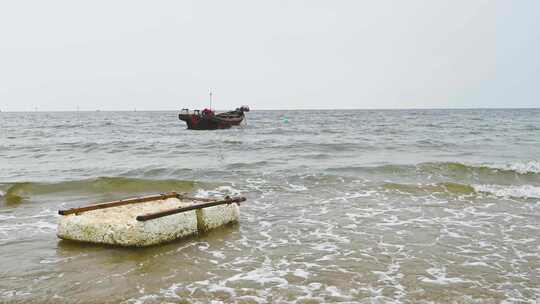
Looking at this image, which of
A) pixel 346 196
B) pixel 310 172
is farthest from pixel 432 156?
pixel 346 196

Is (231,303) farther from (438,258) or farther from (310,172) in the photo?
(310,172)

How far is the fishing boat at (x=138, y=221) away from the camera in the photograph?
6.47 meters

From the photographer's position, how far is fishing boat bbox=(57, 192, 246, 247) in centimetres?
647

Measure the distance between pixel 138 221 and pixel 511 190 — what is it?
9897 mm

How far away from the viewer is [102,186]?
1265 centimetres

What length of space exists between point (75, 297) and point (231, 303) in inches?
69.2

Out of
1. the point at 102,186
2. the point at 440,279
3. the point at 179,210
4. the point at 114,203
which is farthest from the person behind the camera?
the point at 102,186

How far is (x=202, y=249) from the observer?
6582 millimetres

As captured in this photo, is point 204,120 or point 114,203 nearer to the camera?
point 114,203

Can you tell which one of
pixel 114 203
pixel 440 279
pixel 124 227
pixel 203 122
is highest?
pixel 203 122

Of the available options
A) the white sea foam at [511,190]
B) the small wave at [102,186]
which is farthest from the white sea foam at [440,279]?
the small wave at [102,186]

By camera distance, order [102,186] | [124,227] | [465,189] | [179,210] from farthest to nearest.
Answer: [102,186] → [465,189] → [179,210] → [124,227]

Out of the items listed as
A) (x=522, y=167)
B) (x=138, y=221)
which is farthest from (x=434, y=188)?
(x=138, y=221)

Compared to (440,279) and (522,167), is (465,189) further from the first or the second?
(440,279)
